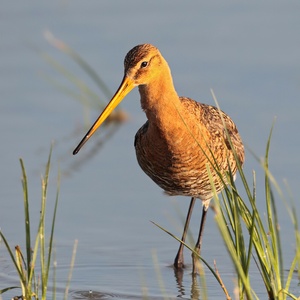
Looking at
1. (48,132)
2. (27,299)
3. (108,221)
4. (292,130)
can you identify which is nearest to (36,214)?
(108,221)

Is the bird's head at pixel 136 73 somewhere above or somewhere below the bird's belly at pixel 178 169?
above

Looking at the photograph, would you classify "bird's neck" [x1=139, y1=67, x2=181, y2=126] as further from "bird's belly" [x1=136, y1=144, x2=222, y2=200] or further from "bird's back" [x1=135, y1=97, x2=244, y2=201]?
"bird's belly" [x1=136, y1=144, x2=222, y2=200]

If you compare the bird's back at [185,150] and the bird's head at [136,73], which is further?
the bird's back at [185,150]

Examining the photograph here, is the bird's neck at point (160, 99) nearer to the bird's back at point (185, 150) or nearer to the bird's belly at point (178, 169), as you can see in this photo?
the bird's back at point (185, 150)

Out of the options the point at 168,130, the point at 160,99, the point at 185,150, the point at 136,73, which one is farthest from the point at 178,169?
the point at 136,73

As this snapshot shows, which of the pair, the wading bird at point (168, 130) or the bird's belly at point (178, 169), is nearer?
the wading bird at point (168, 130)

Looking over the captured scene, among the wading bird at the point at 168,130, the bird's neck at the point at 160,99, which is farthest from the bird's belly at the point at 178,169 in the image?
the bird's neck at the point at 160,99

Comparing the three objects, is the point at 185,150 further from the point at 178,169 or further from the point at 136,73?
the point at 136,73

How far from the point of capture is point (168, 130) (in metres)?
6.40

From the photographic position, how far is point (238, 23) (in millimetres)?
10406

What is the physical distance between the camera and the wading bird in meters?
6.30

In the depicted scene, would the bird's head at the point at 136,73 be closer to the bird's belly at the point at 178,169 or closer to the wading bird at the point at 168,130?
the wading bird at the point at 168,130

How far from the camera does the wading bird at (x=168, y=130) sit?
6.30 meters

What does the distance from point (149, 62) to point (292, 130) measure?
2.50 meters
